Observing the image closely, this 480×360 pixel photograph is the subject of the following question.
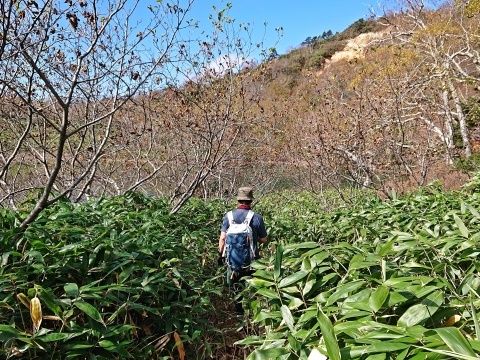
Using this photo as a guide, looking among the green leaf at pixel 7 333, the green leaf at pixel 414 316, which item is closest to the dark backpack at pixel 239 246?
the green leaf at pixel 7 333

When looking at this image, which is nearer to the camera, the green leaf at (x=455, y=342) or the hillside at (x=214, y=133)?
the green leaf at (x=455, y=342)

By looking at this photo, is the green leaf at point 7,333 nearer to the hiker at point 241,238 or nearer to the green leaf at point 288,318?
the green leaf at point 288,318

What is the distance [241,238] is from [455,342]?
3003 millimetres

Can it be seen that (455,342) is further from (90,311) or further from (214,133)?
(214,133)

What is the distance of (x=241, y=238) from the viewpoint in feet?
12.7

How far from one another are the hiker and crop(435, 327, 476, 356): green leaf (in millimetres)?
2886

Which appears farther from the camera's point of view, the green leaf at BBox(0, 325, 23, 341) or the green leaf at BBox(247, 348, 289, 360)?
the green leaf at BBox(0, 325, 23, 341)

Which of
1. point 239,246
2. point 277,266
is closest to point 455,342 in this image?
point 277,266

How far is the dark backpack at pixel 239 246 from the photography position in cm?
384

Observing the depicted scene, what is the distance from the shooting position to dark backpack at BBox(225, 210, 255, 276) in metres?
3.84

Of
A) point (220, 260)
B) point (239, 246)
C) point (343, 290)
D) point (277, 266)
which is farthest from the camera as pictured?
point (220, 260)

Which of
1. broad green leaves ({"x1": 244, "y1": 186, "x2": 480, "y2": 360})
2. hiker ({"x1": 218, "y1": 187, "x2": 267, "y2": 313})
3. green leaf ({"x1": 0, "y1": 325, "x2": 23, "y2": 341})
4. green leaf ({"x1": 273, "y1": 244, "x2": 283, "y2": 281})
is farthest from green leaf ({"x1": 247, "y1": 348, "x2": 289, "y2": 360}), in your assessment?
hiker ({"x1": 218, "y1": 187, "x2": 267, "y2": 313})

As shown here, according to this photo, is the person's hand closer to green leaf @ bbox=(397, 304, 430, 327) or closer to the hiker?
the hiker

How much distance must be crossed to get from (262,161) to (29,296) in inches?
312
